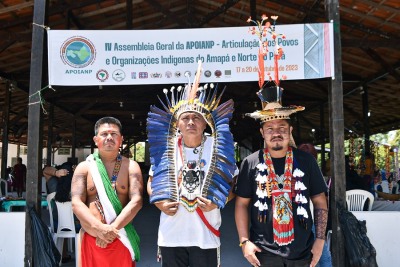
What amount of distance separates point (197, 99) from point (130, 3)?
4974mm

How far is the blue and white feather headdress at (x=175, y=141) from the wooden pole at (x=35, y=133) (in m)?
1.48

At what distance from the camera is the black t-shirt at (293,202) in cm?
227

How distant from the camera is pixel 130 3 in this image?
692cm

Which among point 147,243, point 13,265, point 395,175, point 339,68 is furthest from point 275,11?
point 395,175

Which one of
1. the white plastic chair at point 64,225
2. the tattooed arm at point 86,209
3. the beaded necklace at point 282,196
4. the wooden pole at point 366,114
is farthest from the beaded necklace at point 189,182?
the wooden pole at point 366,114

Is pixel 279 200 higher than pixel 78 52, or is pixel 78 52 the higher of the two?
pixel 78 52

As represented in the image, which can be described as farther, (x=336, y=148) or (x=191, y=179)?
(x=336, y=148)

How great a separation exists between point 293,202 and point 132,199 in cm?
105

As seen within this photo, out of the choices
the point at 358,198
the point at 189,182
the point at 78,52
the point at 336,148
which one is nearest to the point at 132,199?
the point at 189,182

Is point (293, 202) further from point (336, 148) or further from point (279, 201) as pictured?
point (336, 148)

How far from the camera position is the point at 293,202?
2.32 meters

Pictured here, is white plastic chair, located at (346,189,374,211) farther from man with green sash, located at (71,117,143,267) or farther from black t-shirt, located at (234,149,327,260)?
man with green sash, located at (71,117,143,267)

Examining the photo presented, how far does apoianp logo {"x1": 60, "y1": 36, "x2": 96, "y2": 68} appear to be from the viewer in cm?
378

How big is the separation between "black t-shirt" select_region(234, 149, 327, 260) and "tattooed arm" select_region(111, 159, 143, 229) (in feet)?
2.18
